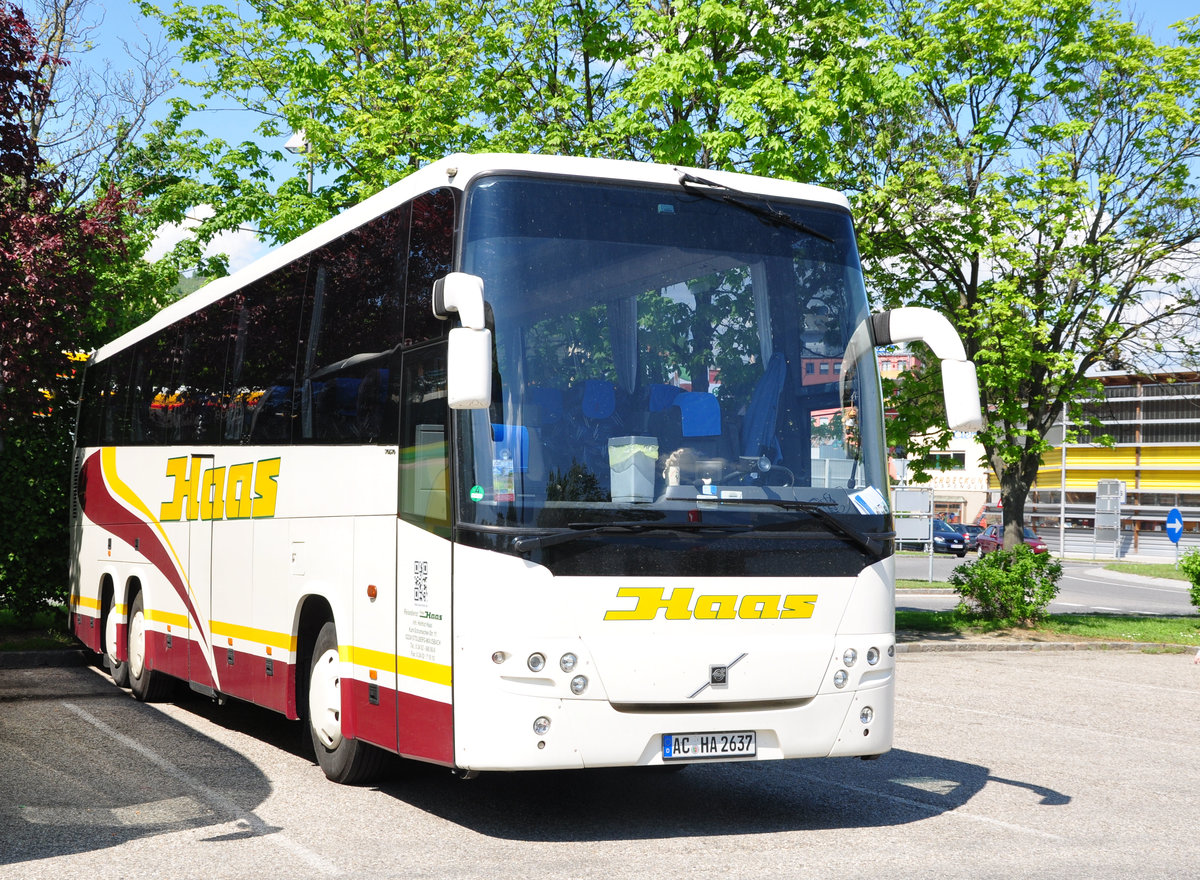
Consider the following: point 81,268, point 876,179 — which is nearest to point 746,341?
point 81,268

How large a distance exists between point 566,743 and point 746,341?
8.09ft

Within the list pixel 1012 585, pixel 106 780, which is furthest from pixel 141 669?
pixel 1012 585

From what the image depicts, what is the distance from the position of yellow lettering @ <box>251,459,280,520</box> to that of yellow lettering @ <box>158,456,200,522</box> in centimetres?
159

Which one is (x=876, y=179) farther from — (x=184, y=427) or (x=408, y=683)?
(x=408, y=683)

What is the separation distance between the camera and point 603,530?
7.12 meters

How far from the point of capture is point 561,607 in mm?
7043

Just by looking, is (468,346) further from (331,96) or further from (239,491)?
(331,96)

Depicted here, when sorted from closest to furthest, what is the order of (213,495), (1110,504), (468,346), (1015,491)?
(468,346) → (213,495) → (1015,491) → (1110,504)

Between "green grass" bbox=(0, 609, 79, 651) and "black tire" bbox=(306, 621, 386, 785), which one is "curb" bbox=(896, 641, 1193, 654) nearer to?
"green grass" bbox=(0, 609, 79, 651)

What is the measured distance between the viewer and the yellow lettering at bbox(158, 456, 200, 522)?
11.8 meters

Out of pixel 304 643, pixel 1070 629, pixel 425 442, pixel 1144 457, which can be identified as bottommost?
pixel 1070 629

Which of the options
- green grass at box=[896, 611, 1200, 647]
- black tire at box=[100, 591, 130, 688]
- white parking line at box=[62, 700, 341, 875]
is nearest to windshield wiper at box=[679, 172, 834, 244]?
white parking line at box=[62, 700, 341, 875]

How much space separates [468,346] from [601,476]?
3.36 ft

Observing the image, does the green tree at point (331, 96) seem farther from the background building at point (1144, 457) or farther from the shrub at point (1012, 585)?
the background building at point (1144, 457)
